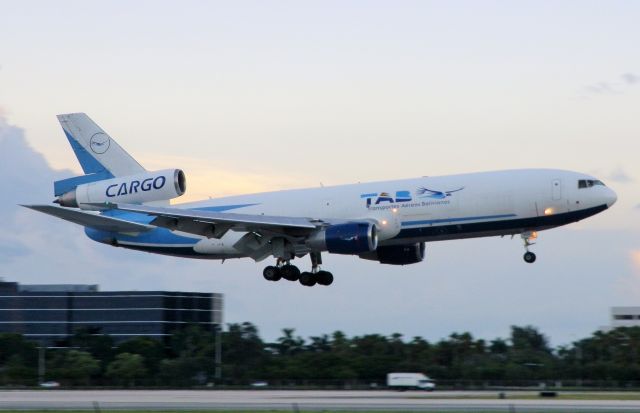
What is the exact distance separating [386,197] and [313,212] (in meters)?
4.38

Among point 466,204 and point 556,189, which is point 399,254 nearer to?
point 466,204

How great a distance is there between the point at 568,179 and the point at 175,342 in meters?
81.3

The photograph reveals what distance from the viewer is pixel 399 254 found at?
6312 cm

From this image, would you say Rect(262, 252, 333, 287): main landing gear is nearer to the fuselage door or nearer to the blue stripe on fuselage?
the blue stripe on fuselage

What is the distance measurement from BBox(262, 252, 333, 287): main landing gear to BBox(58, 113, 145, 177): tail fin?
34.5 ft

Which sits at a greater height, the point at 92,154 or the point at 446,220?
the point at 92,154

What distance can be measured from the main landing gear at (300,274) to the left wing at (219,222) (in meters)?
2.69

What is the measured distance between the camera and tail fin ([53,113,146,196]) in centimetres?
6506

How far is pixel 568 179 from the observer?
185ft

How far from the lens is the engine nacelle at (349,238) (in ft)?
185

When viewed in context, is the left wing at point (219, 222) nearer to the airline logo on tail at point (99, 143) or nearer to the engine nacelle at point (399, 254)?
the engine nacelle at point (399, 254)

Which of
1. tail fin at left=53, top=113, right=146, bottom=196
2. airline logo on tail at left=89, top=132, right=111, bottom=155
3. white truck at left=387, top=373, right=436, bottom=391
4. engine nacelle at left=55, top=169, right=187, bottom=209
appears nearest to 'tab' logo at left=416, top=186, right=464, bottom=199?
engine nacelle at left=55, top=169, right=187, bottom=209

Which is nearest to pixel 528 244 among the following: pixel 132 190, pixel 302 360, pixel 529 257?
pixel 529 257

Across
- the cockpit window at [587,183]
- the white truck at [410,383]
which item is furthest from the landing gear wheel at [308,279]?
the white truck at [410,383]
